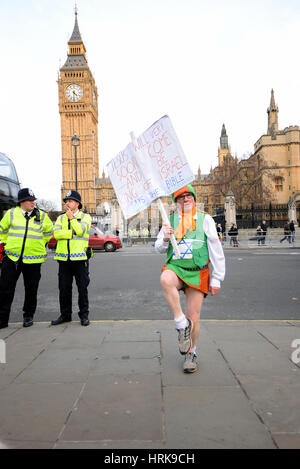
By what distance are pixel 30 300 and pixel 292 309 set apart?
403 cm

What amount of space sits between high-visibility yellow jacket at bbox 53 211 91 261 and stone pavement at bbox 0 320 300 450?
1054 millimetres

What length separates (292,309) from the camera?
5.26 meters

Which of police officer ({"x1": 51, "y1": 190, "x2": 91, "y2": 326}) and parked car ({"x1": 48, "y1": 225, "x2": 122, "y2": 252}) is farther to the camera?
parked car ({"x1": 48, "y1": 225, "x2": 122, "y2": 252})

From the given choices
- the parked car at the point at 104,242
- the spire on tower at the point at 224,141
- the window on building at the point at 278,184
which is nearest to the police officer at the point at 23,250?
the parked car at the point at 104,242

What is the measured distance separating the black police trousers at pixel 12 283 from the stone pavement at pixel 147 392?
53 cm

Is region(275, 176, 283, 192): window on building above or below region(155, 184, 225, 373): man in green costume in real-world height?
above

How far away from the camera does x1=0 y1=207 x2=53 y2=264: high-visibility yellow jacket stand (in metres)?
4.39

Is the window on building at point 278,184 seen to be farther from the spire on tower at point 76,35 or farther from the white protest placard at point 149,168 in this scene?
the spire on tower at point 76,35

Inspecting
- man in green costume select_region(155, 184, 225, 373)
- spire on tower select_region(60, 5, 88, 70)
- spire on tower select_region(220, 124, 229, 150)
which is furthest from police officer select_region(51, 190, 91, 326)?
spire on tower select_region(220, 124, 229, 150)

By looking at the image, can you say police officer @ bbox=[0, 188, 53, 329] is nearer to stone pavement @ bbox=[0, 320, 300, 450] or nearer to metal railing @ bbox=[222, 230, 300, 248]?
stone pavement @ bbox=[0, 320, 300, 450]

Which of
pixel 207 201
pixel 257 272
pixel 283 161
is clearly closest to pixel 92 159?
pixel 207 201

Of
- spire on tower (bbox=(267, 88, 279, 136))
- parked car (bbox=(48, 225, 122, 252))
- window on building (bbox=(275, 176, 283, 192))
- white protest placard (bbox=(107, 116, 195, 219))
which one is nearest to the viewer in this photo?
white protest placard (bbox=(107, 116, 195, 219))

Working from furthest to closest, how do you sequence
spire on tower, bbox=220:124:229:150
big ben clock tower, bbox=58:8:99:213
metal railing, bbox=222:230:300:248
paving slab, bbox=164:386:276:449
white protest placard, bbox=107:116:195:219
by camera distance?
spire on tower, bbox=220:124:229:150 < big ben clock tower, bbox=58:8:99:213 < metal railing, bbox=222:230:300:248 < white protest placard, bbox=107:116:195:219 < paving slab, bbox=164:386:276:449

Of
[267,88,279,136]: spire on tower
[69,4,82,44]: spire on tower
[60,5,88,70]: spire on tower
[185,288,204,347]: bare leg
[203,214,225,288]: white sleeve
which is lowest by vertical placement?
[185,288,204,347]: bare leg
